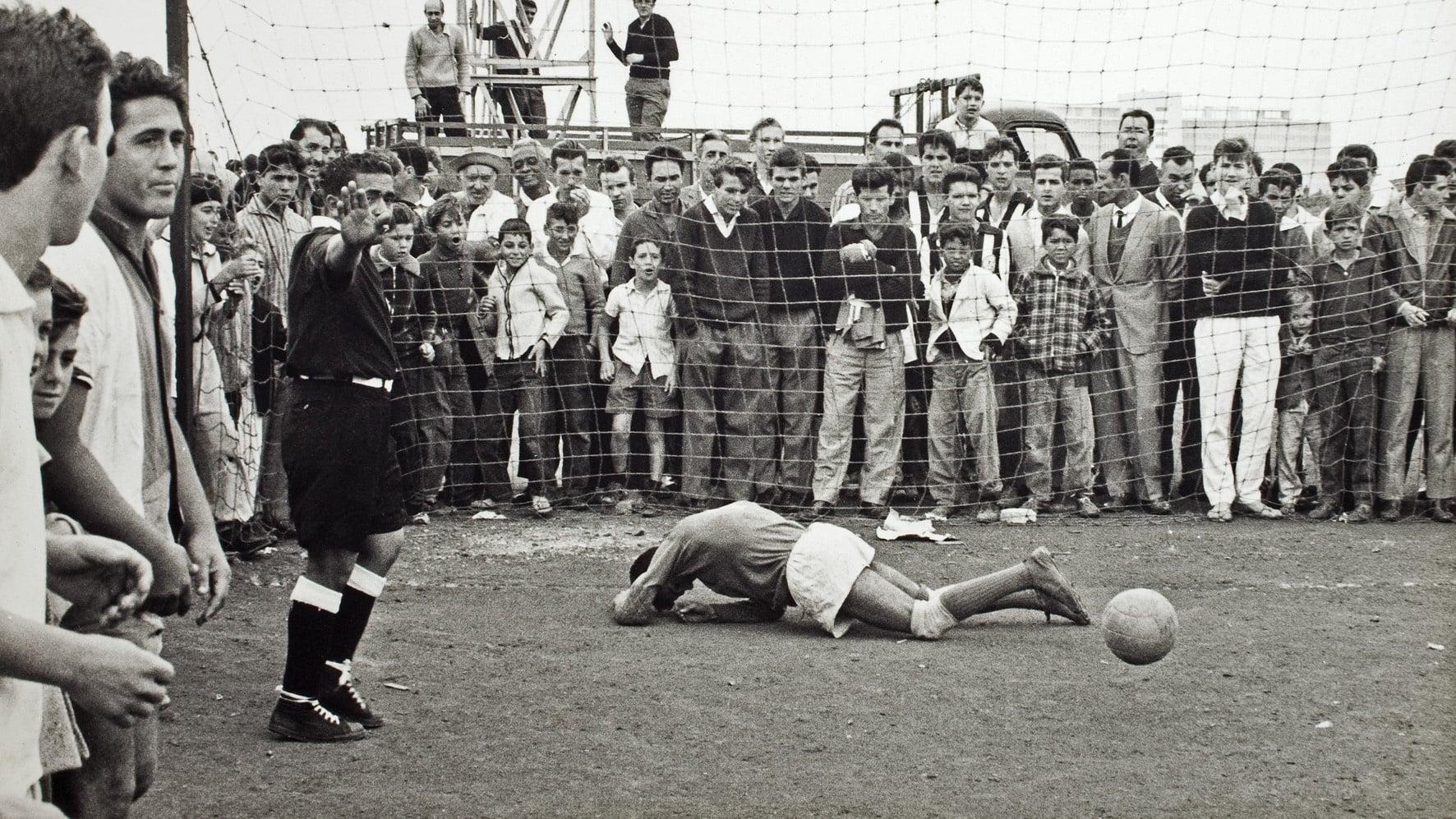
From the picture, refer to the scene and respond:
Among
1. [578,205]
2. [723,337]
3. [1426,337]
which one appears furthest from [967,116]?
[1426,337]

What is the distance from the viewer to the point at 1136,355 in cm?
928

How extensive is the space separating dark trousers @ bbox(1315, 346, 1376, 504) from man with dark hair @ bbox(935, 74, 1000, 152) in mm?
3058

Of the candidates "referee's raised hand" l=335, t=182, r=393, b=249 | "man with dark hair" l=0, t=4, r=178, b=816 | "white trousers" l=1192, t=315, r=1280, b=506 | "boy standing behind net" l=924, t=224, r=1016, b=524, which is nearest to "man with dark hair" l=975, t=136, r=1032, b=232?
"boy standing behind net" l=924, t=224, r=1016, b=524

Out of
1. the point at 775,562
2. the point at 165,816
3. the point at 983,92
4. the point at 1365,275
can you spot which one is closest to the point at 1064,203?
the point at 983,92

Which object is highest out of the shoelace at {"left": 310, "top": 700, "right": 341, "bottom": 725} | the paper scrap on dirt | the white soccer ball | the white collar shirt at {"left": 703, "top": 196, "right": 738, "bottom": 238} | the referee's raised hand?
the referee's raised hand

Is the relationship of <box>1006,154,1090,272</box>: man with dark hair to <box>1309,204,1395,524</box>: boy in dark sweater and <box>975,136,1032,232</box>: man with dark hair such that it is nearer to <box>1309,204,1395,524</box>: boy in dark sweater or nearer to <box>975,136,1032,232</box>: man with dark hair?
<box>975,136,1032,232</box>: man with dark hair

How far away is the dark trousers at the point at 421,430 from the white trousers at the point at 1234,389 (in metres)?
5.07

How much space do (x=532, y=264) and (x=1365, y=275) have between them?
5.60 metres

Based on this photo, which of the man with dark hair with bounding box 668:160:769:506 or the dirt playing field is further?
the man with dark hair with bounding box 668:160:769:506

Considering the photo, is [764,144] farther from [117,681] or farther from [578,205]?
[117,681]

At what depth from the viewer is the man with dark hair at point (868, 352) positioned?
8922mm

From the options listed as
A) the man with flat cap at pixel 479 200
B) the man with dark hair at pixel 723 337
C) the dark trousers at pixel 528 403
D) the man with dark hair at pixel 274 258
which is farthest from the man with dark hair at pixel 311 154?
the man with dark hair at pixel 723 337

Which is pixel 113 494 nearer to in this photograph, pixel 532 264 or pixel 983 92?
pixel 532 264

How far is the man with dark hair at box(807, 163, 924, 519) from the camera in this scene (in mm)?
8922
